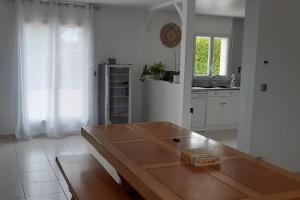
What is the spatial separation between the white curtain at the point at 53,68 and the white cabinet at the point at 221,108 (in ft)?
7.46

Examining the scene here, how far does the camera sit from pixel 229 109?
629 cm

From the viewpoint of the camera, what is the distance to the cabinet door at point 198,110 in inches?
235

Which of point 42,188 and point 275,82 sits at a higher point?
point 275,82

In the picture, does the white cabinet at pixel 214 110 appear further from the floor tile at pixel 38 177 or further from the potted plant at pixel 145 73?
the floor tile at pixel 38 177

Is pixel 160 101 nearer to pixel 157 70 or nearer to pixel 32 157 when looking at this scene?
pixel 157 70

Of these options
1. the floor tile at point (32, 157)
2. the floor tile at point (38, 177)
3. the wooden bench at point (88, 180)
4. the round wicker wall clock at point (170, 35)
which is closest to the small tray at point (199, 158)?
the wooden bench at point (88, 180)

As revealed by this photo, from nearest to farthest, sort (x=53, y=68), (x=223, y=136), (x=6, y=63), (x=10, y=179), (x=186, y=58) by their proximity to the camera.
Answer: (x=10, y=179), (x=186, y=58), (x=6, y=63), (x=53, y=68), (x=223, y=136)

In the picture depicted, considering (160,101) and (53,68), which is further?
(160,101)

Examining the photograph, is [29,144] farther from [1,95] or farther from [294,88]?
[294,88]

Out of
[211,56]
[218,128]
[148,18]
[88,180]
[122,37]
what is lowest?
[218,128]

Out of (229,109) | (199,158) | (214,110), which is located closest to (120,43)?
(214,110)

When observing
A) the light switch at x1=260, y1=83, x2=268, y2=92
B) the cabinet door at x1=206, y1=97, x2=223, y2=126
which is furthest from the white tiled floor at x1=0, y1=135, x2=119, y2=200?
the cabinet door at x1=206, y1=97, x2=223, y2=126

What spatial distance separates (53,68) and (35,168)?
2.03m

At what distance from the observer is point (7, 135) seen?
540cm
